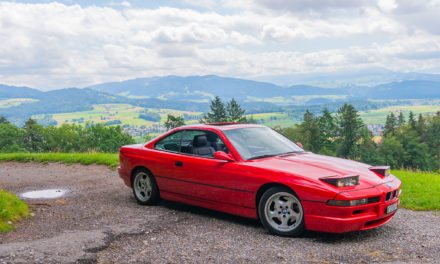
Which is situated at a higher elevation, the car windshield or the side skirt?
the car windshield

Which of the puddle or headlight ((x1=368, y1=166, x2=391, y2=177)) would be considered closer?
headlight ((x1=368, y1=166, x2=391, y2=177))

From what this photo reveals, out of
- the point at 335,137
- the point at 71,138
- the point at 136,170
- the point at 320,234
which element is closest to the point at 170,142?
the point at 136,170

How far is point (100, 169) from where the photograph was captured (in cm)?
1237

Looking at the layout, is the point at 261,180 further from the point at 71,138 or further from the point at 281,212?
the point at 71,138

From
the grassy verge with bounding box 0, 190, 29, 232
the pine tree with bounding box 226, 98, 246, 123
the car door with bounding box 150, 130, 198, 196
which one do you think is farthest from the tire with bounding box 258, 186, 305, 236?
the pine tree with bounding box 226, 98, 246, 123

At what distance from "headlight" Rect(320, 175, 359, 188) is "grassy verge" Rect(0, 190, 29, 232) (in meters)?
4.67

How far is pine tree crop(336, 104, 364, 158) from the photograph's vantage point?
265 ft

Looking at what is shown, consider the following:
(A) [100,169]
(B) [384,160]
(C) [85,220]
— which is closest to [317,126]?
(B) [384,160]

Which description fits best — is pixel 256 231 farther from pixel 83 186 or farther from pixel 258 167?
Answer: pixel 83 186

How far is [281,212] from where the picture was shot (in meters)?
5.40

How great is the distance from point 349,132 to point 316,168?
8035 cm

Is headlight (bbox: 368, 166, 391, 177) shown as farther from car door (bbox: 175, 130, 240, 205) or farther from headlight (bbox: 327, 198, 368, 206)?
car door (bbox: 175, 130, 240, 205)

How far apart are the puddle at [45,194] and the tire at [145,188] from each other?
2210mm

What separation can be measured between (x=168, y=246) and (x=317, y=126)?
78.9 metres
